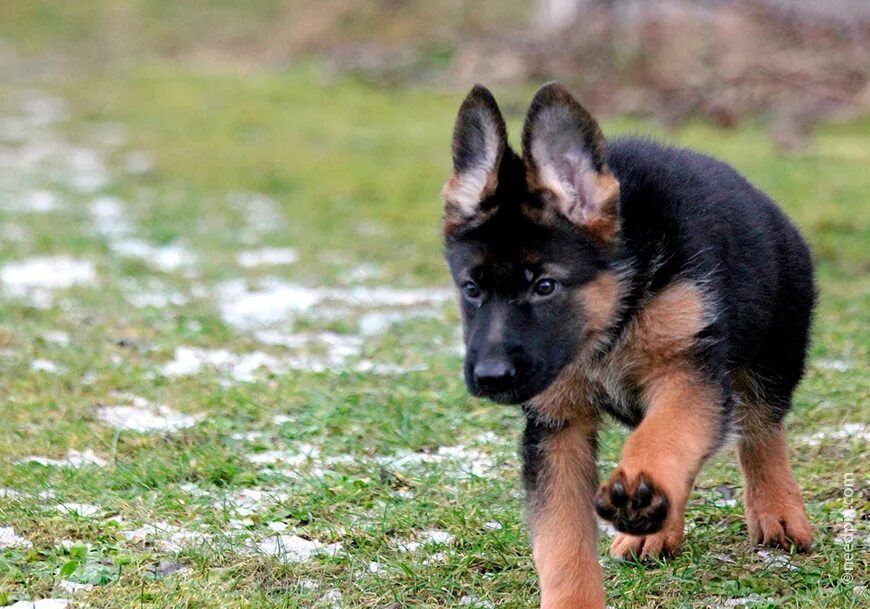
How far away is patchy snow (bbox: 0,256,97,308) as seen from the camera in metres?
8.27

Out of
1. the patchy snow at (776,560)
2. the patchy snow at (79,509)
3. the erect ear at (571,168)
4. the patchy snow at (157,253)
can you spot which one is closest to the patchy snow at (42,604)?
the patchy snow at (79,509)

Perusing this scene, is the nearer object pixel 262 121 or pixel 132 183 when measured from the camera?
pixel 132 183

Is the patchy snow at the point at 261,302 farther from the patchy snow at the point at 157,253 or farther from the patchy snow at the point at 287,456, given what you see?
the patchy snow at the point at 287,456

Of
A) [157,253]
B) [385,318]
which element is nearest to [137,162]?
[157,253]

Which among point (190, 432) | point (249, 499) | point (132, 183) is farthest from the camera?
point (132, 183)

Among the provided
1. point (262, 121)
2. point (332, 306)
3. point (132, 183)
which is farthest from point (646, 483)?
point (262, 121)

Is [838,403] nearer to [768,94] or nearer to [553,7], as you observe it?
[768,94]

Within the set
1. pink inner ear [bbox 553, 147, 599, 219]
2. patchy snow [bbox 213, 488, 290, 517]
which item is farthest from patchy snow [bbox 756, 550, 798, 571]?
patchy snow [bbox 213, 488, 290, 517]

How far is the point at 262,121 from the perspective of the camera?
16.5 meters

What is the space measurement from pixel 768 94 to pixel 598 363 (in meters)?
10.9

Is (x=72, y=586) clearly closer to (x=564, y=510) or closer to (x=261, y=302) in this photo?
(x=564, y=510)

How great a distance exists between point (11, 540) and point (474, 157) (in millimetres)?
1854

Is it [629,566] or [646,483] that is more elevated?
[646,483]

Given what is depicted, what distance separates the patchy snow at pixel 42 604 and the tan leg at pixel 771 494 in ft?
7.05
